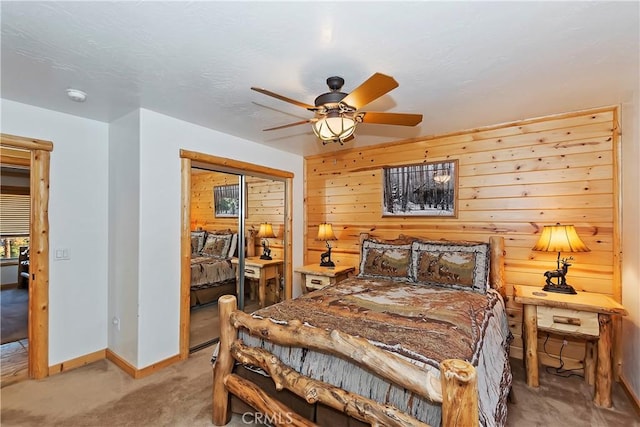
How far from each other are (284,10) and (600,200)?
9.83ft

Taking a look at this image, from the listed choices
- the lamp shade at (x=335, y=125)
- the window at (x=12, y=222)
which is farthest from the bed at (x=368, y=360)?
the window at (x=12, y=222)

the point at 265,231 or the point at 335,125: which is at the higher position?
the point at 335,125

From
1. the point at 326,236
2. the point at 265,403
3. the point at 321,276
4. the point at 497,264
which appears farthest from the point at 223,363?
the point at 497,264

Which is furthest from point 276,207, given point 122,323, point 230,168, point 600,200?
point 600,200

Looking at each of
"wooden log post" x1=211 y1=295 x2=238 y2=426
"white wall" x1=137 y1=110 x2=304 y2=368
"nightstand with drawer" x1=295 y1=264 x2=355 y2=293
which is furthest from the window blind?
"wooden log post" x1=211 y1=295 x2=238 y2=426

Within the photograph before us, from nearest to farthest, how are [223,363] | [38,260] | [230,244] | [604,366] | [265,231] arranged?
1. [223,363]
2. [604,366]
3. [38,260]
4. [230,244]
5. [265,231]

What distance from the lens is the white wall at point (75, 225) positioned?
8.71 feet

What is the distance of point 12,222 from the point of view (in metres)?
5.48

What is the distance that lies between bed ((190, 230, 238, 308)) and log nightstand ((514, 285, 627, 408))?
115 inches

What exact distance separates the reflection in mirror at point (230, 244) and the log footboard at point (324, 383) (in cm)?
138

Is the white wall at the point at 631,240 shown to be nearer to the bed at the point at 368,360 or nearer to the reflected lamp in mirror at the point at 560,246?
the reflected lamp in mirror at the point at 560,246

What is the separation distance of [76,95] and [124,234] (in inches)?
47.4

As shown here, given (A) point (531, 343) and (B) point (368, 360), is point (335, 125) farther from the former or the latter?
(A) point (531, 343)

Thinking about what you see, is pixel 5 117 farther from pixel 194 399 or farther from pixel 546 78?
pixel 546 78
